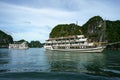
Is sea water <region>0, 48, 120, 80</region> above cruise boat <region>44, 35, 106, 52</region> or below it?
below

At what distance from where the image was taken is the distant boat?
110 meters

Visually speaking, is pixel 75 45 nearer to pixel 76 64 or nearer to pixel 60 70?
pixel 76 64

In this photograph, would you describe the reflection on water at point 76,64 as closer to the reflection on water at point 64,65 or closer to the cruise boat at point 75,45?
the reflection on water at point 64,65

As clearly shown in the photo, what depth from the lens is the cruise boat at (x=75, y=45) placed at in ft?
359

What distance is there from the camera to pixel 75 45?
121m

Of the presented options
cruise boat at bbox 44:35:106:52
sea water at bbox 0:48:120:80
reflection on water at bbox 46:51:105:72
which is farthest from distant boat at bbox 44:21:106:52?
sea water at bbox 0:48:120:80

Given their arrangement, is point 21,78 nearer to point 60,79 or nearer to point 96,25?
point 60,79

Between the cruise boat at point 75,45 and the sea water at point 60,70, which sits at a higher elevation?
the cruise boat at point 75,45

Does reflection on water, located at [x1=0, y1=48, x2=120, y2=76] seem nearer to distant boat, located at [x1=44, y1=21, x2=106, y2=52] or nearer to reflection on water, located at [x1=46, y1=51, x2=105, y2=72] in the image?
reflection on water, located at [x1=46, y1=51, x2=105, y2=72]

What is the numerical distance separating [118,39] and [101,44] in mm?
56395

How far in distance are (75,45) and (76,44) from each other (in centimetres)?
92

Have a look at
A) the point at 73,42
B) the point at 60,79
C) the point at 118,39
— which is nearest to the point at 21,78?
the point at 60,79

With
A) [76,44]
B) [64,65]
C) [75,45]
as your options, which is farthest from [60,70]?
[75,45]

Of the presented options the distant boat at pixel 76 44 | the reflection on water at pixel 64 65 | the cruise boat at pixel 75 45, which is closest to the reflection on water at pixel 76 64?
the reflection on water at pixel 64 65
